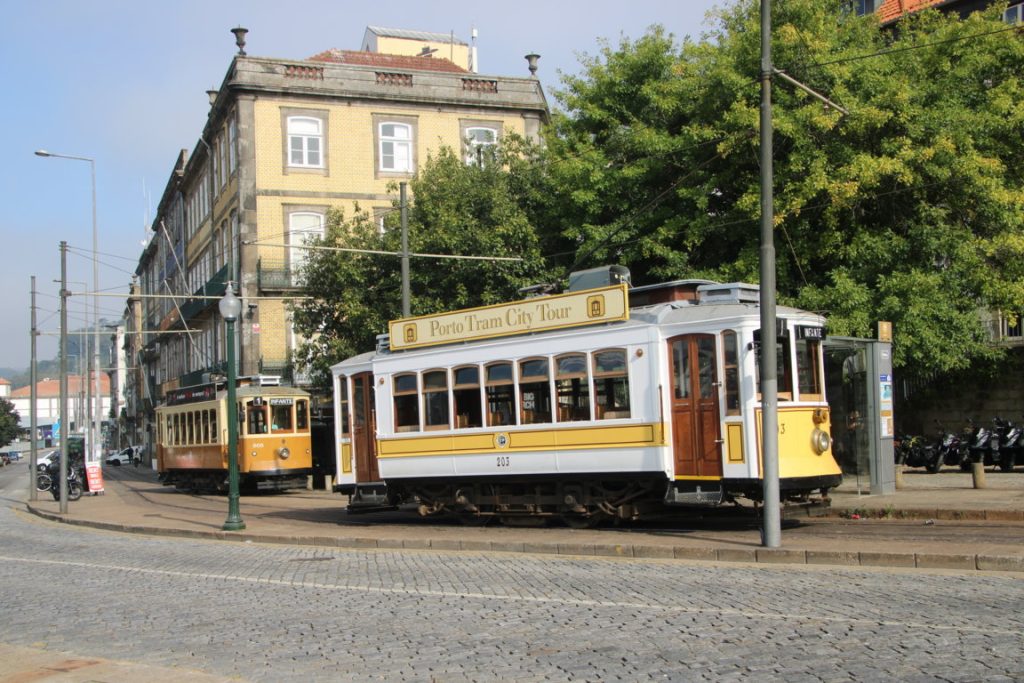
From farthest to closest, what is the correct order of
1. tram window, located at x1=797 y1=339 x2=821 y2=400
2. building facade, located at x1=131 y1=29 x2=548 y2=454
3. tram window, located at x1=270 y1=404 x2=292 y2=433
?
building facade, located at x1=131 y1=29 x2=548 y2=454
tram window, located at x1=270 y1=404 x2=292 y2=433
tram window, located at x1=797 y1=339 x2=821 y2=400

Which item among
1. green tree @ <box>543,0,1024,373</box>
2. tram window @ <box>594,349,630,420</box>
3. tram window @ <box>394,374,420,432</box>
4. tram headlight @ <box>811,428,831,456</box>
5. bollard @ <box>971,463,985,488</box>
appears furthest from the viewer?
green tree @ <box>543,0,1024,373</box>

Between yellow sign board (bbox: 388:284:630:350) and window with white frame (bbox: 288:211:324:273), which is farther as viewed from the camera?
window with white frame (bbox: 288:211:324:273)

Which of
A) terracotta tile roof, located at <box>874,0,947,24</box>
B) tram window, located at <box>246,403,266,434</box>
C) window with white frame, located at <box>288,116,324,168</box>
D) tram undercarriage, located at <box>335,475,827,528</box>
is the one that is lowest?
tram undercarriage, located at <box>335,475,827,528</box>

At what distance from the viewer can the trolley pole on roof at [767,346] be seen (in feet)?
43.7

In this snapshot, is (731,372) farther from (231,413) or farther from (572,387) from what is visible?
(231,413)

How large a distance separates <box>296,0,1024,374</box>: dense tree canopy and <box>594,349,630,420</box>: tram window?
7593 mm

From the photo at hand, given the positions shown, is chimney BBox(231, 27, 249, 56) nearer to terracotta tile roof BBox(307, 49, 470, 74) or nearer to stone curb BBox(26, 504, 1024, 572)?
terracotta tile roof BBox(307, 49, 470, 74)

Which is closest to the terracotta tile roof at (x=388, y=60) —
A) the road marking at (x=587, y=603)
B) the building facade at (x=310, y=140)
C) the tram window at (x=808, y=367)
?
the building facade at (x=310, y=140)

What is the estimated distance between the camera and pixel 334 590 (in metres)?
12.4

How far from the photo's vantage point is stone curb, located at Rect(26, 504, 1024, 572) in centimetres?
1150

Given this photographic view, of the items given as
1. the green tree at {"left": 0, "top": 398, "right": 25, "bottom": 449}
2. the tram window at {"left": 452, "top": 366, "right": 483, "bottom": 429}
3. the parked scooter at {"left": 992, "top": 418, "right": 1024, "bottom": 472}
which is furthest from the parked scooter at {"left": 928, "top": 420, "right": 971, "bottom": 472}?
the green tree at {"left": 0, "top": 398, "right": 25, "bottom": 449}

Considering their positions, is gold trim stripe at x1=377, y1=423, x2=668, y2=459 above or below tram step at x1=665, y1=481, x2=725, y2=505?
above

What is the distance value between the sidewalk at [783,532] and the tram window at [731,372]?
5.91 ft

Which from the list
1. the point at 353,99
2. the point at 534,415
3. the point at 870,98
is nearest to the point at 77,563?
the point at 534,415
